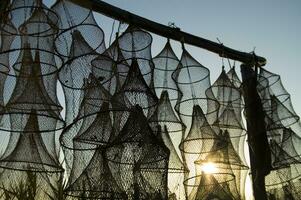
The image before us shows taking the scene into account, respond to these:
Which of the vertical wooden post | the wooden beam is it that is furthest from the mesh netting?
the vertical wooden post

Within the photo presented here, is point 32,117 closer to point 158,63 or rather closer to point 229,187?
point 158,63

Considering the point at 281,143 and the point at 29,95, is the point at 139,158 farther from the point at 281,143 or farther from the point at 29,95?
the point at 281,143

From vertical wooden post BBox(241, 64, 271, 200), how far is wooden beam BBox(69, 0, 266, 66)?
1.17ft

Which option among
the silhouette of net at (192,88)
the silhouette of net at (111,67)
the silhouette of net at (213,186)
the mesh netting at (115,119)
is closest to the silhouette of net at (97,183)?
the mesh netting at (115,119)

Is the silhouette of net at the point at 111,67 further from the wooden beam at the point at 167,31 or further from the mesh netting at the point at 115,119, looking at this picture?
the wooden beam at the point at 167,31

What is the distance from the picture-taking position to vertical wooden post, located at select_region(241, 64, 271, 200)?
5.98m

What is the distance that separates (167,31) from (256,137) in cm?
195

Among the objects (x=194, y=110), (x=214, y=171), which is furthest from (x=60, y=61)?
(x=214, y=171)

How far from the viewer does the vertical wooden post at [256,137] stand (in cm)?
598

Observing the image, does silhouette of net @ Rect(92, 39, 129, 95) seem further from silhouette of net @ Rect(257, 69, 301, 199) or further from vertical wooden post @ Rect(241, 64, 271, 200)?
silhouette of net @ Rect(257, 69, 301, 199)

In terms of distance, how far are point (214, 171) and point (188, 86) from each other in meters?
1.41

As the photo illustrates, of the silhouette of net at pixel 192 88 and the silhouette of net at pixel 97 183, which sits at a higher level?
the silhouette of net at pixel 192 88

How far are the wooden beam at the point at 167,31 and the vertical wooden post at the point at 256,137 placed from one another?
0.36 metres

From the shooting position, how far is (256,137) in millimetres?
6168
